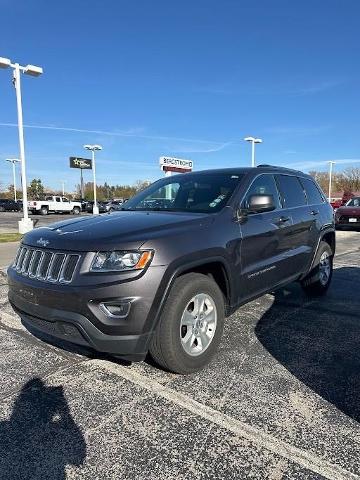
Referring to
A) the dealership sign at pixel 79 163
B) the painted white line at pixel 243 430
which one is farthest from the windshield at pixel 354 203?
the dealership sign at pixel 79 163

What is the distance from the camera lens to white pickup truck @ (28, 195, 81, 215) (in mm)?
39938

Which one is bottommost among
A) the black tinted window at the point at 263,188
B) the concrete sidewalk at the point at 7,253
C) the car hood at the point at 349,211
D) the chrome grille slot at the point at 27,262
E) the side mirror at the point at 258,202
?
the concrete sidewalk at the point at 7,253

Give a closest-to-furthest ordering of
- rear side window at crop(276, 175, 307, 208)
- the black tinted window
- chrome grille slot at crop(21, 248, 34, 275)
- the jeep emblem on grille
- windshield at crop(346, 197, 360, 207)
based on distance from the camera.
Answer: the jeep emblem on grille
chrome grille slot at crop(21, 248, 34, 275)
the black tinted window
rear side window at crop(276, 175, 307, 208)
windshield at crop(346, 197, 360, 207)

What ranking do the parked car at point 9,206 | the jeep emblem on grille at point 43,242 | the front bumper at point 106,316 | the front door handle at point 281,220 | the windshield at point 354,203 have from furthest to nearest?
the parked car at point 9,206 → the windshield at point 354,203 → the front door handle at point 281,220 → the jeep emblem on grille at point 43,242 → the front bumper at point 106,316

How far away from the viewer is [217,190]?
14.2 feet

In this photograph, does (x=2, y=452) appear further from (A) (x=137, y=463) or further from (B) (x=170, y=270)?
(B) (x=170, y=270)

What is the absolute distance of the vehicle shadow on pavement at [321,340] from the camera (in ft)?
10.8

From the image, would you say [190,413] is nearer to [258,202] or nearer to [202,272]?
[202,272]

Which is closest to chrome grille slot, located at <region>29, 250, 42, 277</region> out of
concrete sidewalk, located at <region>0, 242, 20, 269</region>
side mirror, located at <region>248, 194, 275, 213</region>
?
side mirror, located at <region>248, 194, 275, 213</region>

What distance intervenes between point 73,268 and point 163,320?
0.78 metres

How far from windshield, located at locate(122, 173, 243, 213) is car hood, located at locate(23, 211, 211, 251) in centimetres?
34

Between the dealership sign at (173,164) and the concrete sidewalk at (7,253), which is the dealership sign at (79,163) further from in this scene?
the concrete sidewalk at (7,253)

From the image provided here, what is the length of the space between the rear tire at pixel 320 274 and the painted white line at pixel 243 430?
3.23 m

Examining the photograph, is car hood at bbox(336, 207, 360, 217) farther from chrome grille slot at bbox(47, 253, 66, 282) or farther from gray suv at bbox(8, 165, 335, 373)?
chrome grille slot at bbox(47, 253, 66, 282)
